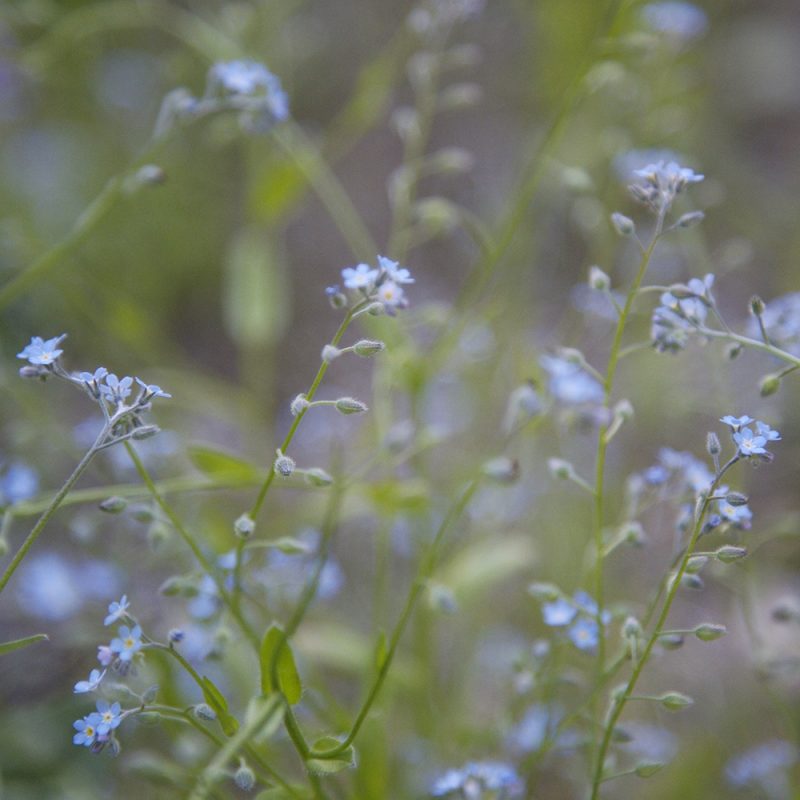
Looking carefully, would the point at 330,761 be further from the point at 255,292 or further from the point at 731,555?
the point at 255,292

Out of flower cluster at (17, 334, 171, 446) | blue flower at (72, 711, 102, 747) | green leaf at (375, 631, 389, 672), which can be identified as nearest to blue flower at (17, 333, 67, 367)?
flower cluster at (17, 334, 171, 446)

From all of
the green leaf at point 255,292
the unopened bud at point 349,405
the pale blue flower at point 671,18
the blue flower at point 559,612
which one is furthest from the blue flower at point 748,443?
the green leaf at point 255,292

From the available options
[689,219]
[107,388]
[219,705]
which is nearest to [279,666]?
[219,705]

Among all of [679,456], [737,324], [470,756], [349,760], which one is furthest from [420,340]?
[349,760]

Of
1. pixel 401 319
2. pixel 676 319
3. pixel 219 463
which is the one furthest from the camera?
pixel 401 319

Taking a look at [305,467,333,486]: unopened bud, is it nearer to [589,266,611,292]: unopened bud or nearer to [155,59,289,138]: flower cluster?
[589,266,611,292]: unopened bud

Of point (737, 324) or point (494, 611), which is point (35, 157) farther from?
point (737, 324)

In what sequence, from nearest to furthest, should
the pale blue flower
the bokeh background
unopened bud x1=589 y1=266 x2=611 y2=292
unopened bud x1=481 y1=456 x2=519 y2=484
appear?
unopened bud x1=589 y1=266 x2=611 y2=292 < unopened bud x1=481 y1=456 x2=519 y2=484 < the bokeh background < the pale blue flower
